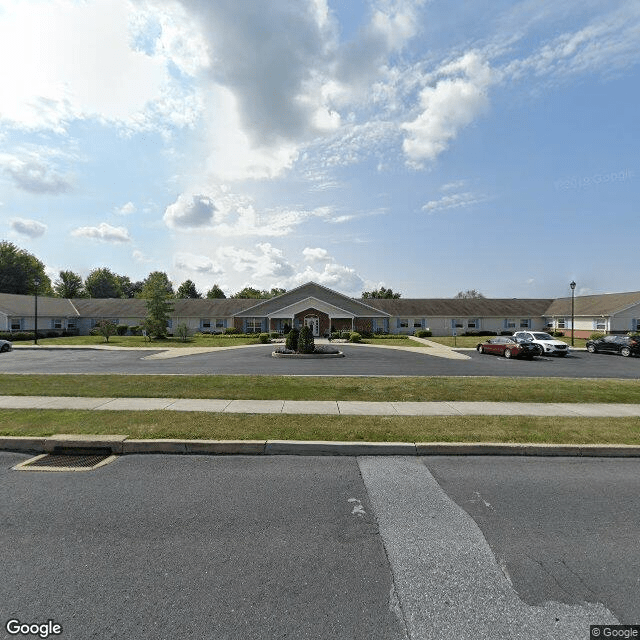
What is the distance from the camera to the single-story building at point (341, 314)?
4469 cm

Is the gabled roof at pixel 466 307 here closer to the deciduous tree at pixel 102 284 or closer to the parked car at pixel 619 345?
the parked car at pixel 619 345

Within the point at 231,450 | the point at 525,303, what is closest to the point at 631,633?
the point at 231,450

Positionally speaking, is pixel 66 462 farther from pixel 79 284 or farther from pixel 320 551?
pixel 79 284

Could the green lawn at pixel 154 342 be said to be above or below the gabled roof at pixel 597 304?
below

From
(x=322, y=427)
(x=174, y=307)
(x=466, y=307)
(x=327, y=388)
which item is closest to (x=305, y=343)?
(x=327, y=388)

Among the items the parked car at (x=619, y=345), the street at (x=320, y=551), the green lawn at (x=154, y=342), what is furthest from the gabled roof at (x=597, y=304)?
the street at (x=320, y=551)

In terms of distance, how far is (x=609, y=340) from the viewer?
28.0 meters

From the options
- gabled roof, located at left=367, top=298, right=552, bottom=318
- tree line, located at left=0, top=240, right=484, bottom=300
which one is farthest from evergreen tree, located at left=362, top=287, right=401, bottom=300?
gabled roof, located at left=367, top=298, right=552, bottom=318

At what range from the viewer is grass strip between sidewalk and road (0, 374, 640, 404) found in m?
10.9

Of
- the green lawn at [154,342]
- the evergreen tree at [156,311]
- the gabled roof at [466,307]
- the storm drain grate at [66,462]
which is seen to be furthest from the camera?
the gabled roof at [466,307]

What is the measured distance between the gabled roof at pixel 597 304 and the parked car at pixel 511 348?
1023 inches

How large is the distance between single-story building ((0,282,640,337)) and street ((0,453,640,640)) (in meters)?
38.6

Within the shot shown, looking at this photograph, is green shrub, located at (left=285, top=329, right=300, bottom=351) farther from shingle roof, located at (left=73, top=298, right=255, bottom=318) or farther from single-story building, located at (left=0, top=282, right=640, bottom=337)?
shingle roof, located at (left=73, top=298, right=255, bottom=318)

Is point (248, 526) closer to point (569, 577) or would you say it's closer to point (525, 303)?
point (569, 577)
